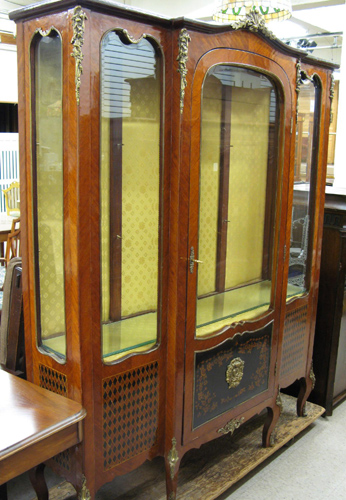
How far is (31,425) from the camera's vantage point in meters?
1.43

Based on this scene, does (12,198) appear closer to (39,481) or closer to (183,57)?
(39,481)

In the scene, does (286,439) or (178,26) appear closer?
(178,26)

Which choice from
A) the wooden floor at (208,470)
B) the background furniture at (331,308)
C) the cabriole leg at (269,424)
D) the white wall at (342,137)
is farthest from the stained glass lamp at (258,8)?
the wooden floor at (208,470)

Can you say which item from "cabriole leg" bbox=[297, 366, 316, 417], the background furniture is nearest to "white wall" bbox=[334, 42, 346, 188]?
the background furniture

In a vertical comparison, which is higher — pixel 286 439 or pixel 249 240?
pixel 249 240

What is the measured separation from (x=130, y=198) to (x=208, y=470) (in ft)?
4.06

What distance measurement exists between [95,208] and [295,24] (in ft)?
19.8

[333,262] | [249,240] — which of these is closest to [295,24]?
[333,262]

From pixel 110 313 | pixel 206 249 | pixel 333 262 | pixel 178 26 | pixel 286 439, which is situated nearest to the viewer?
pixel 178 26

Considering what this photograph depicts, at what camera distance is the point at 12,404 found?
154 cm

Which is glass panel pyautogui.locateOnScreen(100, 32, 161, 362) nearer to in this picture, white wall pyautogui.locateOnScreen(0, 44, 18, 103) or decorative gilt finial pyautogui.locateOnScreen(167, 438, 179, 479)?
decorative gilt finial pyautogui.locateOnScreen(167, 438, 179, 479)

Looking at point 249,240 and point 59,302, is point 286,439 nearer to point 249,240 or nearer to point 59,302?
point 249,240

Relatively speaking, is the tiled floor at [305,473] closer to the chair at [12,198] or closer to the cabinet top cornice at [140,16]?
the cabinet top cornice at [140,16]

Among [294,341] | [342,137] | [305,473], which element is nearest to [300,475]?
[305,473]
